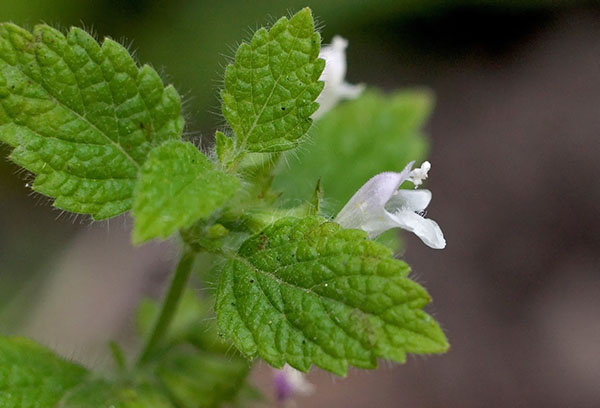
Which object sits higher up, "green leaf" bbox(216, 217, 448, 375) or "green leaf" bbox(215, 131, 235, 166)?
"green leaf" bbox(215, 131, 235, 166)

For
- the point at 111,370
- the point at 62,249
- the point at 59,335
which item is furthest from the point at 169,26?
the point at 111,370

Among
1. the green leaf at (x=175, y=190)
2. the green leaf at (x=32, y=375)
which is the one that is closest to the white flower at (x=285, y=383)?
the green leaf at (x=32, y=375)

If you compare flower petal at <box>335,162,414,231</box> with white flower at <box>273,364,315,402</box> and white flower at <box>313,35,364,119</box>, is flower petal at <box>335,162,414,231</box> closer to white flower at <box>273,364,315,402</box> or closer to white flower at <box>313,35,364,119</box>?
white flower at <box>313,35,364,119</box>

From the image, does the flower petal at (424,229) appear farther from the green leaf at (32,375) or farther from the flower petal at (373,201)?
the green leaf at (32,375)

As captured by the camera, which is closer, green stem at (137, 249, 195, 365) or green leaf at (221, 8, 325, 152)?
green leaf at (221, 8, 325, 152)

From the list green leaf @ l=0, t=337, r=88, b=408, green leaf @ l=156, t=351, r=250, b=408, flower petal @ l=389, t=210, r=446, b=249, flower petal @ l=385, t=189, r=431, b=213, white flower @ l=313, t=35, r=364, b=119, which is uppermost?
white flower @ l=313, t=35, r=364, b=119

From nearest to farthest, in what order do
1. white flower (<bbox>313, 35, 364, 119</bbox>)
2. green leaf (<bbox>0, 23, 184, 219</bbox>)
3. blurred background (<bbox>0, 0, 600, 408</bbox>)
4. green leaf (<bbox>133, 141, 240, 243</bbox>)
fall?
green leaf (<bbox>133, 141, 240, 243</bbox>), green leaf (<bbox>0, 23, 184, 219</bbox>), white flower (<bbox>313, 35, 364, 119</bbox>), blurred background (<bbox>0, 0, 600, 408</bbox>)

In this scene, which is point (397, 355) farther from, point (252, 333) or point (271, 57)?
point (271, 57)

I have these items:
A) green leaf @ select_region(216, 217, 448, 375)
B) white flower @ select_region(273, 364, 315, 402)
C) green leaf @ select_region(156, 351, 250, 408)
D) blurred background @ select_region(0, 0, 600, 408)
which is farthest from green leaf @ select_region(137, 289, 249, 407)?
blurred background @ select_region(0, 0, 600, 408)
